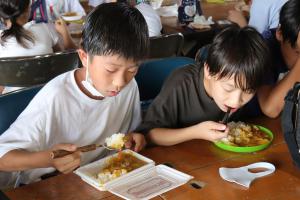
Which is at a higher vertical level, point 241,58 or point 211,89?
point 241,58

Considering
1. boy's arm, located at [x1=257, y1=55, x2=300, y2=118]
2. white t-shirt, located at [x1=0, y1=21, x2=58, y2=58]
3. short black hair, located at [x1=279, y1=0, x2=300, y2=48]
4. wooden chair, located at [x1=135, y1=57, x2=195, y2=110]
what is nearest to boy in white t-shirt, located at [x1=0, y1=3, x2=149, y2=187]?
wooden chair, located at [x1=135, y1=57, x2=195, y2=110]

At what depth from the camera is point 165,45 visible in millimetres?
2699

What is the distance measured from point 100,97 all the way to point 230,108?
47cm

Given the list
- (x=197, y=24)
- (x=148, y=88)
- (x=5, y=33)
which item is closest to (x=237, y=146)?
(x=148, y=88)

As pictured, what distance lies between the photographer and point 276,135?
161 centimetres

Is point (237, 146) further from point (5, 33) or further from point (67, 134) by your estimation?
point (5, 33)

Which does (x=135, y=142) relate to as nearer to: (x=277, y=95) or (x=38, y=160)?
(x=38, y=160)

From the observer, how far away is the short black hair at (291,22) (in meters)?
1.86

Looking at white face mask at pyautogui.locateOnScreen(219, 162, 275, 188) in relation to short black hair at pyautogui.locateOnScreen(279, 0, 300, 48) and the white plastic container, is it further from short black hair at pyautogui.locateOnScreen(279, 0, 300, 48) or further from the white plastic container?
short black hair at pyautogui.locateOnScreen(279, 0, 300, 48)

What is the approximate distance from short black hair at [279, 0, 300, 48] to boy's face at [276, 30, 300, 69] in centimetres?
3

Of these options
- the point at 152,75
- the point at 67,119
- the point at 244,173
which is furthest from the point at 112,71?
the point at 152,75

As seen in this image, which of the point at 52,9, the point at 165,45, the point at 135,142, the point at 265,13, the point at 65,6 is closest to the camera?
the point at 135,142

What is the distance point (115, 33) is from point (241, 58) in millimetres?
435

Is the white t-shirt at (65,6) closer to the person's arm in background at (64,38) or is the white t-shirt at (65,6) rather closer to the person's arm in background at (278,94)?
the person's arm in background at (64,38)
